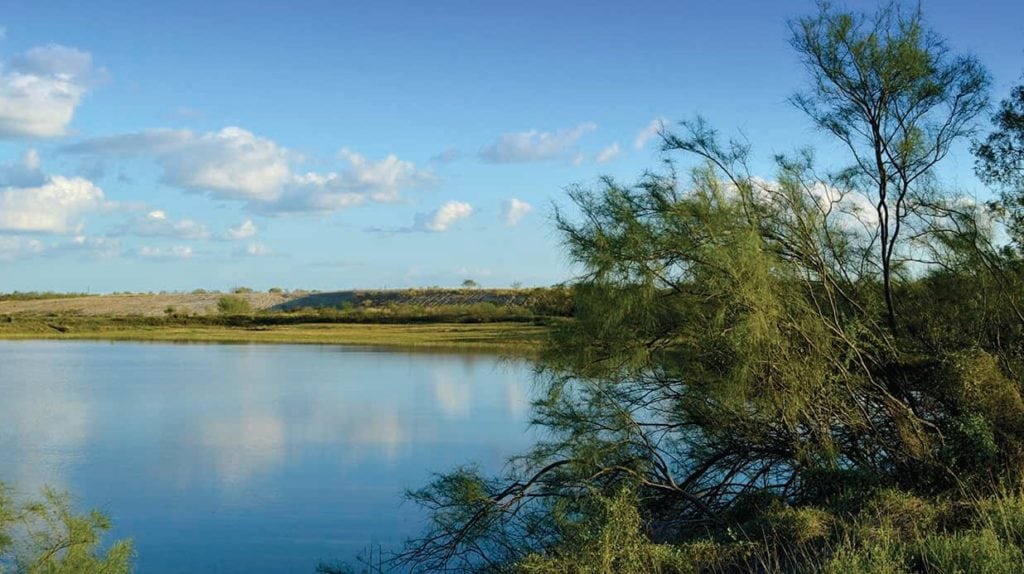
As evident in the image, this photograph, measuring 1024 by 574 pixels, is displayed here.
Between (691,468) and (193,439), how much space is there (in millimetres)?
12346

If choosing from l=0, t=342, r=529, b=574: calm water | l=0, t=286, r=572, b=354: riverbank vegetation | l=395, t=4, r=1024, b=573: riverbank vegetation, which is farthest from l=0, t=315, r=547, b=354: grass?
l=395, t=4, r=1024, b=573: riverbank vegetation

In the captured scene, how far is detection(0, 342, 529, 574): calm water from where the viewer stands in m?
13.6

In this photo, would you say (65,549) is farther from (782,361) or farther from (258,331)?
(258,331)

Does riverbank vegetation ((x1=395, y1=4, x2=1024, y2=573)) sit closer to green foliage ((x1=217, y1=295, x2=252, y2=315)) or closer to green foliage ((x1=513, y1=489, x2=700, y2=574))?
green foliage ((x1=513, y1=489, x2=700, y2=574))

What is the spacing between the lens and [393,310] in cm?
8181

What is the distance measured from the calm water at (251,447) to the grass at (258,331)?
64.4ft

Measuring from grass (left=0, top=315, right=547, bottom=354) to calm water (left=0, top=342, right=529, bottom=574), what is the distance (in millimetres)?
19642

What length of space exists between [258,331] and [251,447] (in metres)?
52.5

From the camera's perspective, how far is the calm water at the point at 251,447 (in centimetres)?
1355

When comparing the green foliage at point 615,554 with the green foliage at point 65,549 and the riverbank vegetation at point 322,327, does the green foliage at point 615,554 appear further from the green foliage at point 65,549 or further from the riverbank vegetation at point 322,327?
the riverbank vegetation at point 322,327

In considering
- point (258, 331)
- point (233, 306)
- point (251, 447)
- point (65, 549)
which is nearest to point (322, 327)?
point (258, 331)

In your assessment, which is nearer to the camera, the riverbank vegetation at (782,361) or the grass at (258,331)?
the riverbank vegetation at (782,361)

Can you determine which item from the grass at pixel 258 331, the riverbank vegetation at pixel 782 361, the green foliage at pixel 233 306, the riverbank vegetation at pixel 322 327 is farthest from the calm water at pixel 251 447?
the green foliage at pixel 233 306

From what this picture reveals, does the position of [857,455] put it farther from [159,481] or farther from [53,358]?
[53,358]
